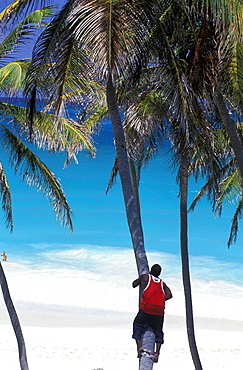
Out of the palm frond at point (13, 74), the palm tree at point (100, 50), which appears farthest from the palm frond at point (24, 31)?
the palm tree at point (100, 50)

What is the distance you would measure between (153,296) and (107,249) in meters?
32.7

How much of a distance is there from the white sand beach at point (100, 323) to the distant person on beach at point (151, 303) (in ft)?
25.0

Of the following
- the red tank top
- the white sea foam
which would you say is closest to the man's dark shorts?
the red tank top

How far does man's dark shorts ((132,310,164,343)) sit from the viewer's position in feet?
24.6

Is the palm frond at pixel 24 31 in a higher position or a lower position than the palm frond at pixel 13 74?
Result: higher

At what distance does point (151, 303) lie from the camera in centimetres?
739

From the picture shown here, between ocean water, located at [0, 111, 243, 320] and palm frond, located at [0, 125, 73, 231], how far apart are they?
12.3 m

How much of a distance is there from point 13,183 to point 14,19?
161 feet

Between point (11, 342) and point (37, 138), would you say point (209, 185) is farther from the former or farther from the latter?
point (11, 342)

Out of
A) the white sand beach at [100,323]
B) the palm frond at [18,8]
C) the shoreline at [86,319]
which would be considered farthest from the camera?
the shoreline at [86,319]

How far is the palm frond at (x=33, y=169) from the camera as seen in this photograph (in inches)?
454

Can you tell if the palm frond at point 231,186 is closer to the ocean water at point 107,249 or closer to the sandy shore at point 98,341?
the sandy shore at point 98,341

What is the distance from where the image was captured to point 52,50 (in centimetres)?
839

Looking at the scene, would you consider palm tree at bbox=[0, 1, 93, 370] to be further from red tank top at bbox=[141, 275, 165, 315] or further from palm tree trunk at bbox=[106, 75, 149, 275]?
red tank top at bbox=[141, 275, 165, 315]
